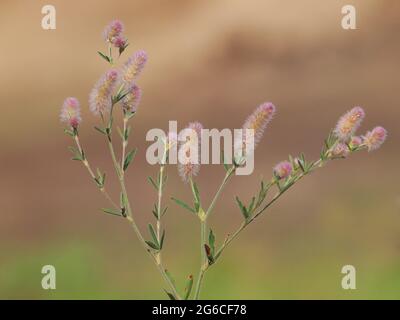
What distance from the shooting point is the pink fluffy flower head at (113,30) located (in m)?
1.60

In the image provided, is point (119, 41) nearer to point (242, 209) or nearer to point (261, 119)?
point (261, 119)

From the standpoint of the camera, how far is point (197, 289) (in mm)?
1501

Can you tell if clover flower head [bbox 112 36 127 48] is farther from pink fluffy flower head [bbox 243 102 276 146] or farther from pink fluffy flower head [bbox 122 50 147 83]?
pink fluffy flower head [bbox 243 102 276 146]

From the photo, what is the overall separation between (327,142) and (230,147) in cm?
25

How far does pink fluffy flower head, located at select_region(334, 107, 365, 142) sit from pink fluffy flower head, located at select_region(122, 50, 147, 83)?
1.73 ft

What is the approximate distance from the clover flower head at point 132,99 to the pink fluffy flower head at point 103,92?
5 centimetres

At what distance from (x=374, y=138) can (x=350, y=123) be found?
0.08 m

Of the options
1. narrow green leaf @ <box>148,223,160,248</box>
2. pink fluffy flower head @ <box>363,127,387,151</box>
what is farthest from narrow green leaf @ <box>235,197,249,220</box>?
pink fluffy flower head @ <box>363,127,387,151</box>

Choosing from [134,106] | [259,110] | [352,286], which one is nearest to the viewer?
[259,110]

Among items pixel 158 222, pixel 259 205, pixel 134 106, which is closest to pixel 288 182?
pixel 259 205

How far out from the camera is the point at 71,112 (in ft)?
5.04

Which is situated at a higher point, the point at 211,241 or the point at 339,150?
the point at 339,150

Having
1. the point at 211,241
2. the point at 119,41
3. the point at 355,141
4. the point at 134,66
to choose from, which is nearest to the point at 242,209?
the point at 211,241
